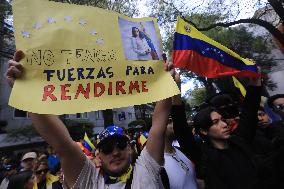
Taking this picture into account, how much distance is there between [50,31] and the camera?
2180 mm

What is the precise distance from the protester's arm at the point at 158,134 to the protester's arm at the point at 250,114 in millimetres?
1067

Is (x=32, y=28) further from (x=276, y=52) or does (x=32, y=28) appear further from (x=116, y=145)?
(x=276, y=52)

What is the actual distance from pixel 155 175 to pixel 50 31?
3.99 ft

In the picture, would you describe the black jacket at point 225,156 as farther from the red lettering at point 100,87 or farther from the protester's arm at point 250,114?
the red lettering at point 100,87

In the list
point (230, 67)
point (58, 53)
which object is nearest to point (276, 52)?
point (230, 67)

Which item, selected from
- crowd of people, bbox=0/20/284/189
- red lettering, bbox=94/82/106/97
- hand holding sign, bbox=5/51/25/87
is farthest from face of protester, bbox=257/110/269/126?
hand holding sign, bbox=5/51/25/87

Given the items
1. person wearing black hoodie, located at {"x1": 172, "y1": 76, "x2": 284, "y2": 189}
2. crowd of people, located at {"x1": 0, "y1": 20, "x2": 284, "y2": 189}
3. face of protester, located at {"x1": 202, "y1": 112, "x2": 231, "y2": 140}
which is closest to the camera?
crowd of people, located at {"x1": 0, "y1": 20, "x2": 284, "y2": 189}

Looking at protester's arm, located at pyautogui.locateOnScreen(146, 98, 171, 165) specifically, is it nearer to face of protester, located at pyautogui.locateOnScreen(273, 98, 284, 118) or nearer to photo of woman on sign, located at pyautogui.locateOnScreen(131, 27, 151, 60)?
photo of woman on sign, located at pyautogui.locateOnScreen(131, 27, 151, 60)

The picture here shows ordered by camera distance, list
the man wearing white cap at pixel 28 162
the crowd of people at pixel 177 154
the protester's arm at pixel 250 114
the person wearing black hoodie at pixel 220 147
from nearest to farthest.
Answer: the crowd of people at pixel 177 154 < the person wearing black hoodie at pixel 220 147 < the protester's arm at pixel 250 114 < the man wearing white cap at pixel 28 162

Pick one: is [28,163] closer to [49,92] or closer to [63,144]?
[63,144]

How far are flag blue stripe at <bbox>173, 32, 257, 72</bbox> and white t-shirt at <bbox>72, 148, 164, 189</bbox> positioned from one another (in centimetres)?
133

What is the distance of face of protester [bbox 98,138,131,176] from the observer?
7.68 ft

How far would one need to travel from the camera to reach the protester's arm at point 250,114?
3.12m

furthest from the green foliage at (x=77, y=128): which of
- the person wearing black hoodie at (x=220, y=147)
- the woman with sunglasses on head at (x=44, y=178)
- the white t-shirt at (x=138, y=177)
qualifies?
the white t-shirt at (x=138, y=177)
